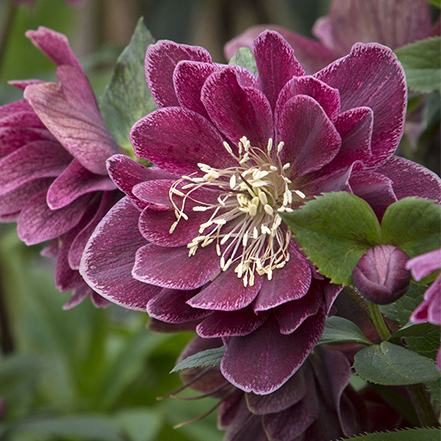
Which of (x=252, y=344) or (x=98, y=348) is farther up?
(x=252, y=344)

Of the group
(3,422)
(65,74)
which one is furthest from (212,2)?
(65,74)

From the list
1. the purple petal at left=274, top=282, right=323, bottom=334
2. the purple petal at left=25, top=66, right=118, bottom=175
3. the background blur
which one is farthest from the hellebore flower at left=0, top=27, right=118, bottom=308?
the background blur

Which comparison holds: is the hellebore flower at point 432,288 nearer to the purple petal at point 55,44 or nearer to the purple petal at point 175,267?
the purple petal at point 175,267

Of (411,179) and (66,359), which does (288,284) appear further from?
(66,359)

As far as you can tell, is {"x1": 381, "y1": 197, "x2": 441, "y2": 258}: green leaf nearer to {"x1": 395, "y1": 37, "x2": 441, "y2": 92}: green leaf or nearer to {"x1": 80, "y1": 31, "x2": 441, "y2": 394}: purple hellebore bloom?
{"x1": 80, "y1": 31, "x2": 441, "y2": 394}: purple hellebore bloom

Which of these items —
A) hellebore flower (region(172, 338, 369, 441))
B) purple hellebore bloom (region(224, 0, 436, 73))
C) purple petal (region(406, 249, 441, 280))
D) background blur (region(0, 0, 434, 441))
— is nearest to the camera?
purple petal (region(406, 249, 441, 280))

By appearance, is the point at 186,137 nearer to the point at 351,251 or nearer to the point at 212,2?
the point at 351,251

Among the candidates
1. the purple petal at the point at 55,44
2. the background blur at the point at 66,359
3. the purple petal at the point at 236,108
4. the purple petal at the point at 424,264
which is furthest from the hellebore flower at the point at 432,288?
the background blur at the point at 66,359
